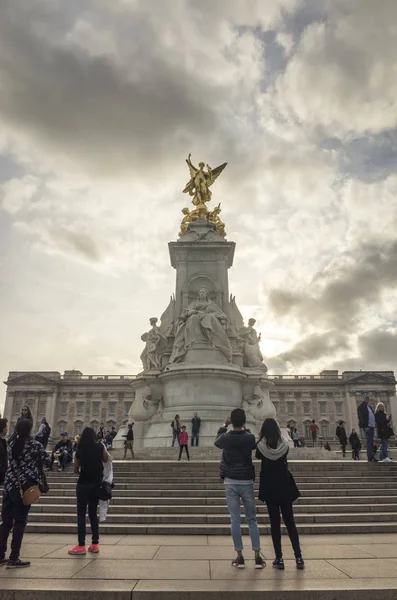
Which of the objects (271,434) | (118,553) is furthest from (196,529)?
(271,434)

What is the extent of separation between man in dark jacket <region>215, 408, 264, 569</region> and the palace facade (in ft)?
261

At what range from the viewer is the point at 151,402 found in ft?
77.4

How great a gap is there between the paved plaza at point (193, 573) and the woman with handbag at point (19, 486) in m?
0.43

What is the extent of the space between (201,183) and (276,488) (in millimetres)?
26765

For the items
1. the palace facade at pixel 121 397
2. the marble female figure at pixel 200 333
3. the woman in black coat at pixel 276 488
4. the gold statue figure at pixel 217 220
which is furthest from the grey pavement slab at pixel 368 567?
the palace facade at pixel 121 397

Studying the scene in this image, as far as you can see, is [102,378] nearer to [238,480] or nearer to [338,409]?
[338,409]

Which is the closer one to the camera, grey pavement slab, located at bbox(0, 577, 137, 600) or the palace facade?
grey pavement slab, located at bbox(0, 577, 137, 600)

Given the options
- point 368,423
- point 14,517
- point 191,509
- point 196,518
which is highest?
point 368,423

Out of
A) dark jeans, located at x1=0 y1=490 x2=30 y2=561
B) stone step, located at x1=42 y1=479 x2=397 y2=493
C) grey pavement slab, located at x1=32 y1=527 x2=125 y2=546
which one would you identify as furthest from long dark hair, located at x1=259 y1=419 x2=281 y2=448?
stone step, located at x1=42 y1=479 x2=397 y2=493

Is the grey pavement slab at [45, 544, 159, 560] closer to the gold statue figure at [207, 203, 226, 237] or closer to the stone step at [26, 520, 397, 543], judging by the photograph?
the stone step at [26, 520, 397, 543]

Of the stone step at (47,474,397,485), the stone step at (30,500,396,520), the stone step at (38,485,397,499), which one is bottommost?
the stone step at (30,500,396,520)

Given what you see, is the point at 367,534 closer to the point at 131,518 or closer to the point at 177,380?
the point at 131,518

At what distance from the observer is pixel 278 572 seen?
6.03 meters

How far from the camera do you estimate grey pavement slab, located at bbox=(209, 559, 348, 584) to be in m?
5.80
